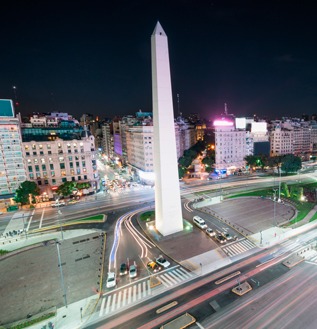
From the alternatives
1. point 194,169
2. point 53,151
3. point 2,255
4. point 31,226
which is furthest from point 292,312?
point 194,169

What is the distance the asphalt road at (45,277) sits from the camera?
2414 centimetres

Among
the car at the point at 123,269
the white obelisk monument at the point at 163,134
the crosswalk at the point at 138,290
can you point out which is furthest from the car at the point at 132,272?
the white obelisk monument at the point at 163,134

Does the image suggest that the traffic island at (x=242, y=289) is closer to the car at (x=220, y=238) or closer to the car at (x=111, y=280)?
the car at (x=220, y=238)

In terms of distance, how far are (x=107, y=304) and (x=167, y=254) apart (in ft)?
37.5

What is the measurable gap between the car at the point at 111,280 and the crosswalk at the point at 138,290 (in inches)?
38.7

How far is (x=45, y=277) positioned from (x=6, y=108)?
5569 cm

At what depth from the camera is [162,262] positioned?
29.9 metres

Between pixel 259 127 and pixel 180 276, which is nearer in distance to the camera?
pixel 180 276

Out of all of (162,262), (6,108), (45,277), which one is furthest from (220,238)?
(6,108)

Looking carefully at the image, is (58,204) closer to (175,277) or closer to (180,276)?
(175,277)

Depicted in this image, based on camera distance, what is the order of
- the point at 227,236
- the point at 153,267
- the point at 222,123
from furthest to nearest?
the point at 222,123 < the point at 227,236 < the point at 153,267

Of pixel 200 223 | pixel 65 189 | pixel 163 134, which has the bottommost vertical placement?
pixel 200 223

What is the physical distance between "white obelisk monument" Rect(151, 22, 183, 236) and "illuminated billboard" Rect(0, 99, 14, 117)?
53095 mm

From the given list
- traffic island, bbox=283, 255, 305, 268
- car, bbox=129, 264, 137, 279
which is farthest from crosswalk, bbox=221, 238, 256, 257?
car, bbox=129, 264, 137, 279
